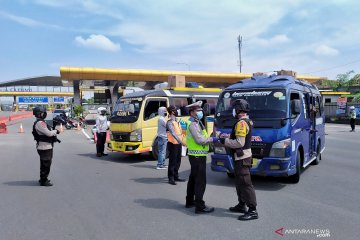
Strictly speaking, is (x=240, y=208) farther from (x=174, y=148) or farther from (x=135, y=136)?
(x=135, y=136)

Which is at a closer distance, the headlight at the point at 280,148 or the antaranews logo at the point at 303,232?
the antaranews logo at the point at 303,232

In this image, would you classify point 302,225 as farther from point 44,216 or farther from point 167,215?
point 44,216

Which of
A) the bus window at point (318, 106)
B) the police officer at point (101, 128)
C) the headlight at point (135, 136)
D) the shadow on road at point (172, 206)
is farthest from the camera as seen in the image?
the police officer at point (101, 128)

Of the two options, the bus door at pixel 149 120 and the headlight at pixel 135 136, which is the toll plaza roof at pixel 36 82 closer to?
the bus door at pixel 149 120

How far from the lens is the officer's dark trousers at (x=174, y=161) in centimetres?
796

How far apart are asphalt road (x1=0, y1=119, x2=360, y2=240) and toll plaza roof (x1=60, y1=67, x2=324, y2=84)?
22123mm

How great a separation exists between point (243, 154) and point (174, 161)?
2888 mm

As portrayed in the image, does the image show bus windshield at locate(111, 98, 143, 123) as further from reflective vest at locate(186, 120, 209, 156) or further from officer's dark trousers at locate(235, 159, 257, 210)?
officer's dark trousers at locate(235, 159, 257, 210)

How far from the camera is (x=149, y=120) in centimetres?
1142

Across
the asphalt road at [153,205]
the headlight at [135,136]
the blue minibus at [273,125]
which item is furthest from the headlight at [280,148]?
the headlight at [135,136]

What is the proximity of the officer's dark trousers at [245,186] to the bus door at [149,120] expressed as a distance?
240 inches

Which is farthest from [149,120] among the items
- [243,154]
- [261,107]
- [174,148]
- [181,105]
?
[243,154]

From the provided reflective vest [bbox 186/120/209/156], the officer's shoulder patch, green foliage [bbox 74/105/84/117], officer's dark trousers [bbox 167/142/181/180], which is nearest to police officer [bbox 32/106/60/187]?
officer's dark trousers [bbox 167/142/181/180]

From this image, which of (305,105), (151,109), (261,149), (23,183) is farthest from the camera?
(151,109)
